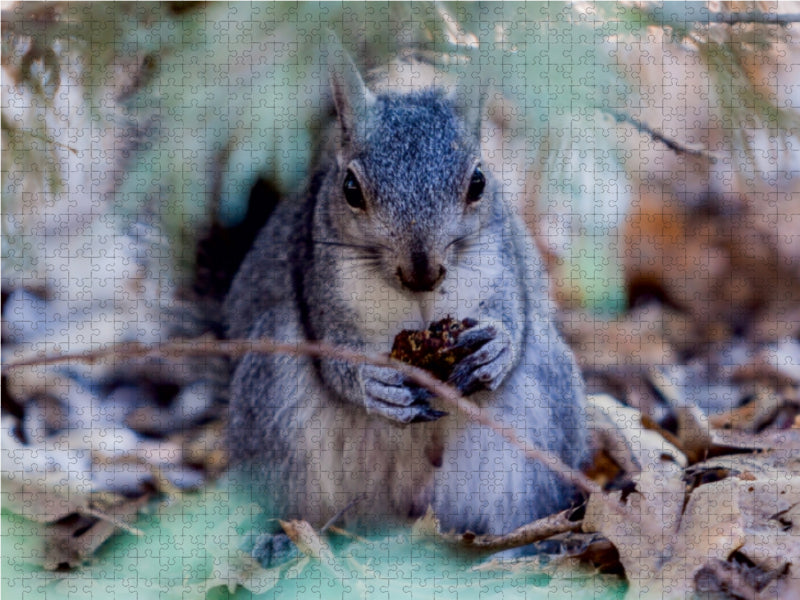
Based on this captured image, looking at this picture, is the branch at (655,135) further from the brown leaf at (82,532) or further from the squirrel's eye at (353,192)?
the brown leaf at (82,532)

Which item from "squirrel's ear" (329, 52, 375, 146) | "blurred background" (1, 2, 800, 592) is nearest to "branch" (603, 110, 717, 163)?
"blurred background" (1, 2, 800, 592)

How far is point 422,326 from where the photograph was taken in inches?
81.1

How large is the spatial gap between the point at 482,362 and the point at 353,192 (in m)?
0.48

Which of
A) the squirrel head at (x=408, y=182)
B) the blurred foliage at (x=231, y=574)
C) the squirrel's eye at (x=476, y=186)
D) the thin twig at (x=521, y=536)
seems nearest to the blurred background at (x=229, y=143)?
the squirrel head at (x=408, y=182)

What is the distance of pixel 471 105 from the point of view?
2127 millimetres

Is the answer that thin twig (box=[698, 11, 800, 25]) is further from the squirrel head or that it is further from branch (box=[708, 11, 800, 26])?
the squirrel head

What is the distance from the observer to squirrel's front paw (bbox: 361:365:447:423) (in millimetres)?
1950

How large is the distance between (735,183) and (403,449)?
101 inches

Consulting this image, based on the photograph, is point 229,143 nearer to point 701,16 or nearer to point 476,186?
point 476,186

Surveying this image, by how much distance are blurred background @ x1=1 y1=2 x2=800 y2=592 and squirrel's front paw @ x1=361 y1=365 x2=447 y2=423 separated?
0.72 metres

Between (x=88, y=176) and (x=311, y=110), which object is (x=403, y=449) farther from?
(x=88, y=176)

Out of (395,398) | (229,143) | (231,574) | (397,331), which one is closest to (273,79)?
(229,143)

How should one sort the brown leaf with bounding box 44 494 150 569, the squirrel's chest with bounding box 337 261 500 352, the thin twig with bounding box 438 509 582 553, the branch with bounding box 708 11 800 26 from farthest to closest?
the branch with bounding box 708 11 800 26
the brown leaf with bounding box 44 494 150 569
the squirrel's chest with bounding box 337 261 500 352
the thin twig with bounding box 438 509 582 553

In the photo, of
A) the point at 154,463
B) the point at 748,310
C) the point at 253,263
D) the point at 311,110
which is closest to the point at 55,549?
the point at 154,463
